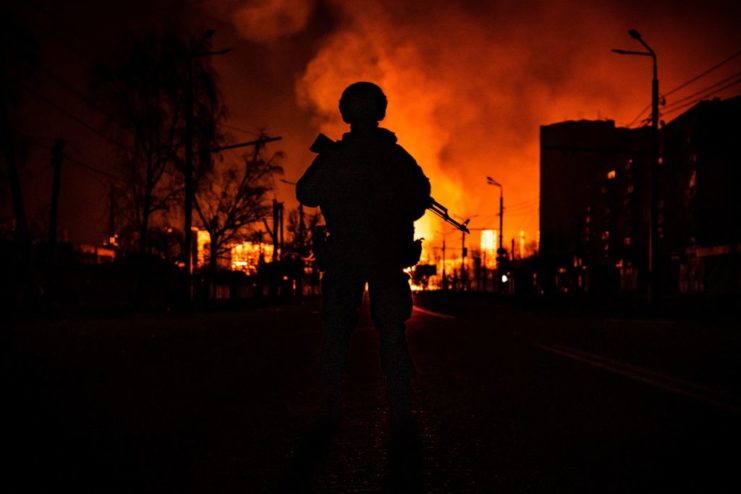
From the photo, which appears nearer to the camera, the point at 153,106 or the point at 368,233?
the point at 368,233

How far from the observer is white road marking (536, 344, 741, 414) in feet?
20.8

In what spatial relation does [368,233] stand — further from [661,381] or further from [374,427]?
[661,381]

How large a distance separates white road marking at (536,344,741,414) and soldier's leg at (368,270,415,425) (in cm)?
275

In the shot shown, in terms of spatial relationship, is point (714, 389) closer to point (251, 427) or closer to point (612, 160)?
point (251, 427)

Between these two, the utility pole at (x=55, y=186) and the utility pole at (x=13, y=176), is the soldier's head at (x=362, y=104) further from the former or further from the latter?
the utility pole at (x=55, y=186)

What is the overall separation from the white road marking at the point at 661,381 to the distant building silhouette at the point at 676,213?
85.9 ft

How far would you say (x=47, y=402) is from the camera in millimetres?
6297

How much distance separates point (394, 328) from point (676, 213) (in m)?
77.5

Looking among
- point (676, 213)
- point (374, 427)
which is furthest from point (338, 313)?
point (676, 213)

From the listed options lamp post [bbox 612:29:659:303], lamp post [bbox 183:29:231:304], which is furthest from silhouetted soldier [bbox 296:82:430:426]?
lamp post [bbox 183:29:231:304]

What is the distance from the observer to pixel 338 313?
455 cm

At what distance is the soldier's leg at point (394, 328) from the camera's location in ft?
14.7

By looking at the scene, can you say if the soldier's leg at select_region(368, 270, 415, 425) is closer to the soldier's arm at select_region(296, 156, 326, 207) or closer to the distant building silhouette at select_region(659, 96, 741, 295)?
the soldier's arm at select_region(296, 156, 326, 207)

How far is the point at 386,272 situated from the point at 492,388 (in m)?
3.00
